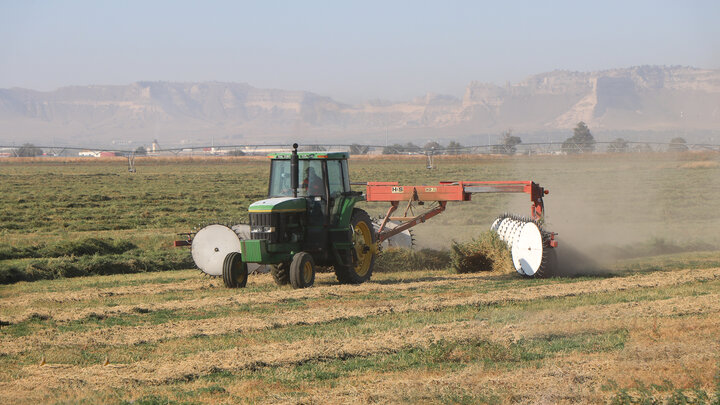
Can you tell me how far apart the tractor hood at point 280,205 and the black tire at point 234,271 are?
118cm

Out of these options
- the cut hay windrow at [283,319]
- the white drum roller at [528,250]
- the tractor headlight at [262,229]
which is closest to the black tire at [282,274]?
the tractor headlight at [262,229]

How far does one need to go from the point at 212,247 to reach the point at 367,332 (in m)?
7.42

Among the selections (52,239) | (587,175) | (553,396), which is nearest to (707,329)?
(553,396)

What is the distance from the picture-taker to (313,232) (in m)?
16.3

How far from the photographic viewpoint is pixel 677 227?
30.9 metres

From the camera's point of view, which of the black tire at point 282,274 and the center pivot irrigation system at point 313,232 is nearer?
the center pivot irrigation system at point 313,232

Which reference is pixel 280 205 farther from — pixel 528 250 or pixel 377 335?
pixel 528 250

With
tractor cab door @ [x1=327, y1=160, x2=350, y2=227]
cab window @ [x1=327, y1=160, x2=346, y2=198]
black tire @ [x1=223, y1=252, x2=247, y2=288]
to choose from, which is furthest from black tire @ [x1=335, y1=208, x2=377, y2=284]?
black tire @ [x1=223, y1=252, x2=247, y2=288]

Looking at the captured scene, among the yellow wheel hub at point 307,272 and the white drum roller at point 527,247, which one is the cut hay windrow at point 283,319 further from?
the yellow wheel hub at point 307,272

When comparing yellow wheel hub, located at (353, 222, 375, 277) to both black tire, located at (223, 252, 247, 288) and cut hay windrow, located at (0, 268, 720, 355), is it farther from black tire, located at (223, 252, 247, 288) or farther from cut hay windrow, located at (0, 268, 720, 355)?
cut hay windrow, located at (0, 268, 720, 355)

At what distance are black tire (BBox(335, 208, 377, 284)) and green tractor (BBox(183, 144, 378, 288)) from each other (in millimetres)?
25

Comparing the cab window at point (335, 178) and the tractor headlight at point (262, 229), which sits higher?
the cab window at point (335, 178)

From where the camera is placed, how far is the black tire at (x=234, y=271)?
1620 centimetres

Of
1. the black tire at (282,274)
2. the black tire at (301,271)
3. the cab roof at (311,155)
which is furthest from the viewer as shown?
the black tire at (282,274)
